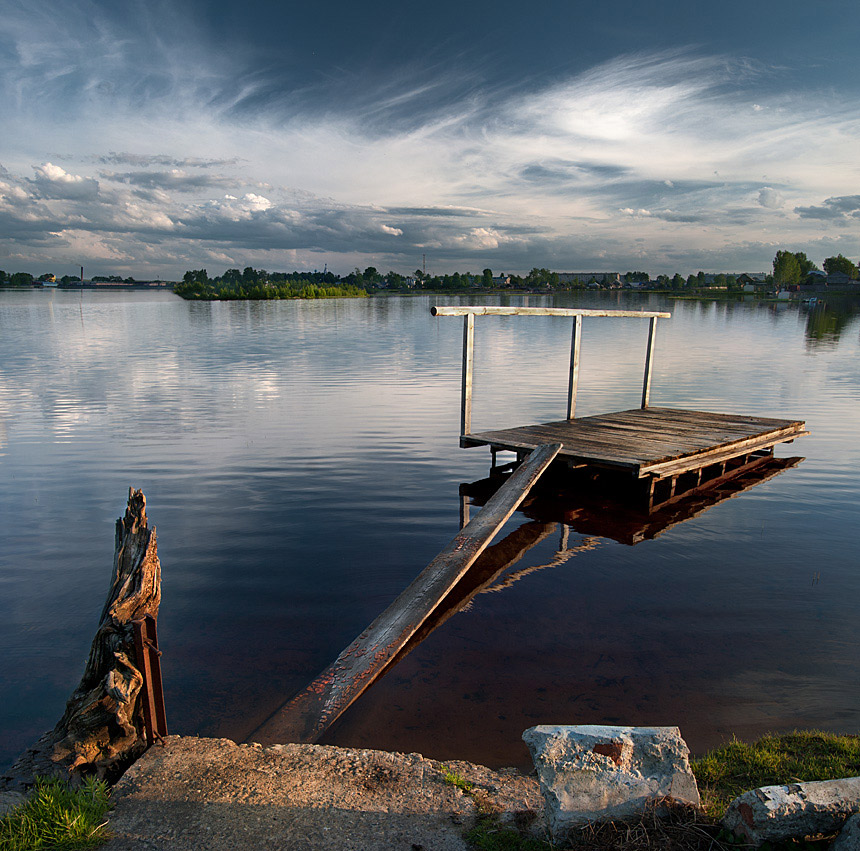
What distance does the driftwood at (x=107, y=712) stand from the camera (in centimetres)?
385

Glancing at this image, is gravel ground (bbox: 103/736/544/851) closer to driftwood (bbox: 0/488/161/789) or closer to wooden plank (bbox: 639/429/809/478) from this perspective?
driftwood (bbox: 0/488/161/789)

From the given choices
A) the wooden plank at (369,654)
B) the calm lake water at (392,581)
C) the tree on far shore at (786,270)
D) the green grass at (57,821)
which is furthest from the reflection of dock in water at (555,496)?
the tree on far shore at (786,270)

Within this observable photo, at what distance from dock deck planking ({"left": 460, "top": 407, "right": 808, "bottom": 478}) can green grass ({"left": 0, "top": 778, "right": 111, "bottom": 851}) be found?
27.7 feet

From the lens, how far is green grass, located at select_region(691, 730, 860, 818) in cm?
394

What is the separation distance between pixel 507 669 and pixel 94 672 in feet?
11.5

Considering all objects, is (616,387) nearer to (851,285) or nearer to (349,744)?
(349,744)

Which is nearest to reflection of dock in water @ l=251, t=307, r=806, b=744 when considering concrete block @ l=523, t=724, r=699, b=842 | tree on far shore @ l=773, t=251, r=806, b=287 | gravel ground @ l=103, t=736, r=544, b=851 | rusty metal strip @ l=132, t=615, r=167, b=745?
gravel ground @ l=103, t=736, r=544, b=851

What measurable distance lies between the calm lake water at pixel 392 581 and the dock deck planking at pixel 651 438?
93 centimetres

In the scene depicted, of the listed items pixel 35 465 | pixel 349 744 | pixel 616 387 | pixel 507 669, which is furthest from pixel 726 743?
pixel 616 387

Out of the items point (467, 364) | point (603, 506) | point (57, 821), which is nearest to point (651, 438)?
point (603, 506)

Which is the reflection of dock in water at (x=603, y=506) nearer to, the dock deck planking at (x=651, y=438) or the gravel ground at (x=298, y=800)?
the dock deck planking at (x=651, y=438)

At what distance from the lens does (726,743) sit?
15.5 feet

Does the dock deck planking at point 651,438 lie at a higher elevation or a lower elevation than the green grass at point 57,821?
higher

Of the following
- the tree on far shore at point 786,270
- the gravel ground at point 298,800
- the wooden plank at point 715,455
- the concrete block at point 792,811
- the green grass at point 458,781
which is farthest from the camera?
the tree on far shore at point 786,270
